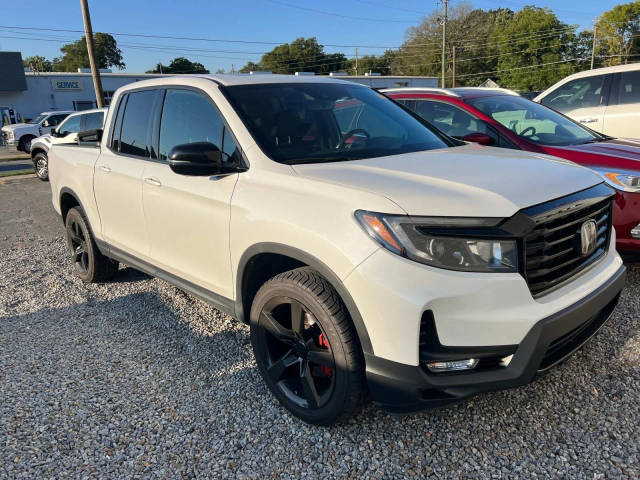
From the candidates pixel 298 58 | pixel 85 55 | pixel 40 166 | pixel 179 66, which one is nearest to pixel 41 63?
pixel 85 55

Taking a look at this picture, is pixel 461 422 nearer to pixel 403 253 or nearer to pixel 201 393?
pixel 403 253

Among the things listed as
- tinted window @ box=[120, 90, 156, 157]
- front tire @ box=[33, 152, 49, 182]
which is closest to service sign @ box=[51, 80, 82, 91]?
front tire @ box=[33, 152, 49, 182]

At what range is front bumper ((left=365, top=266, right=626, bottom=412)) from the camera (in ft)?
6.86

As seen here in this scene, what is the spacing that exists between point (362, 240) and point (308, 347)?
71 centimetres

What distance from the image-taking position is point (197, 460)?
2416mm

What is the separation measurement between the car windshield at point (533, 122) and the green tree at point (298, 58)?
88134 mm

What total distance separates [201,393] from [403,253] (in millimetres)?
1617

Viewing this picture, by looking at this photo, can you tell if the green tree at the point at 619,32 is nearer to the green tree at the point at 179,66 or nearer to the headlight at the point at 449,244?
the green tree at the point at 179,66

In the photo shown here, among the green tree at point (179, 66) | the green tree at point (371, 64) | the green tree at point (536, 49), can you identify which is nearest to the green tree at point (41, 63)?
the green tree at point (179, 66)

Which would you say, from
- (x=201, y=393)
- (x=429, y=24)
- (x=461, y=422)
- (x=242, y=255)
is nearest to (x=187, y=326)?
(x=201, y=393)

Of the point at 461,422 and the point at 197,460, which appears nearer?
the point at 197,460

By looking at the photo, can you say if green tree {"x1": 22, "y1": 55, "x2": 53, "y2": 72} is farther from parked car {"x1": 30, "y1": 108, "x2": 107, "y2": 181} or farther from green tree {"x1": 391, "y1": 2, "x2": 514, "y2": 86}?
parked car {"x1": 30, "y1": 108, "x2": 107, "y2": 181}

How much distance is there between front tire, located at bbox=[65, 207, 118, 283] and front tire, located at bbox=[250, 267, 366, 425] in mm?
2570

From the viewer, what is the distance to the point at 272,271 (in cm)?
288
